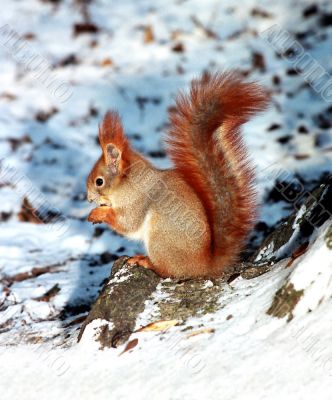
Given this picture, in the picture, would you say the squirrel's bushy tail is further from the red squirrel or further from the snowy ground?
the snowy ground

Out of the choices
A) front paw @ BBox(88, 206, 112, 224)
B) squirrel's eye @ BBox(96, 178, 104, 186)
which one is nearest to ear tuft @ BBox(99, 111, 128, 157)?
squirrel's eye @ BBox(96, 178, 104, 186)

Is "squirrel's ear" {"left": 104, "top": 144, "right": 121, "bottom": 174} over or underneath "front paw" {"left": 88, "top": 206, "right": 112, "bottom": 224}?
over

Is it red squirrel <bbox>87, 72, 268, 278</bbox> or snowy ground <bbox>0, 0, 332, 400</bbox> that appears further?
red squirrel <bbox>87, 72, 268, 278</bbox>

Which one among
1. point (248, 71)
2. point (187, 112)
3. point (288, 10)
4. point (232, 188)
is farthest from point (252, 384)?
point (288, 10)

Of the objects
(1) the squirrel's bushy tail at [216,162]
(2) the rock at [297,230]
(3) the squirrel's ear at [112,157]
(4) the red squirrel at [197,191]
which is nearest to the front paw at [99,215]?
(4) the red squirrel at [197,191]

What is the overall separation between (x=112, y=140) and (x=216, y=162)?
0.45m

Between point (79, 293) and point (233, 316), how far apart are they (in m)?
1.08

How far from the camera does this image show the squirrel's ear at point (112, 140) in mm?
2488

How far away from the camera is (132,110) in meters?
5.27

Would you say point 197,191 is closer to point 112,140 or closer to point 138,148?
point 112,140

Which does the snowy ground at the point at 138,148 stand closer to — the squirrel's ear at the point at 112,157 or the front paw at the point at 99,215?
the front paw at the point at 99,215

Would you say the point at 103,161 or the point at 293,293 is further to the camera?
the point at 103,161

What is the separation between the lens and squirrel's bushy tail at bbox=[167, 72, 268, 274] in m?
2.18

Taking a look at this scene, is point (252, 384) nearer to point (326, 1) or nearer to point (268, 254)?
point (268, 254)
